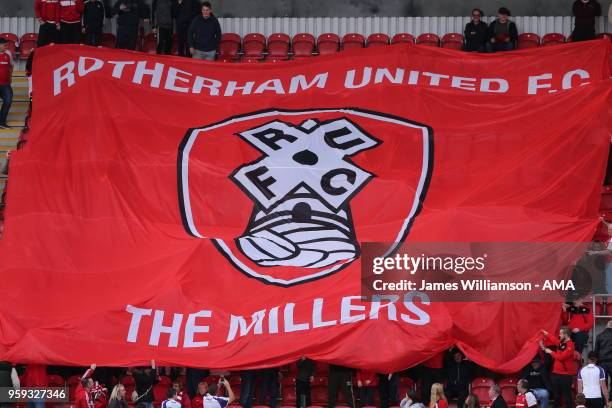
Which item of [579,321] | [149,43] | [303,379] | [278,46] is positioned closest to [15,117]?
[149,43]

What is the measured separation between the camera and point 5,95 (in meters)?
25.5

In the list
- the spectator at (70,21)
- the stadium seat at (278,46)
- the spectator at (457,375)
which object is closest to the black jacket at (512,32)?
the stadium seat at (278,46)

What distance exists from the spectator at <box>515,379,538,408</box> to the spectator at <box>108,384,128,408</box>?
5188 millimetres

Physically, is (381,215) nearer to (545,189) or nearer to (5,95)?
(545,189)

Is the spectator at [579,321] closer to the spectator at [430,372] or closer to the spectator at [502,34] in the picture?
the spectator at [430,372]

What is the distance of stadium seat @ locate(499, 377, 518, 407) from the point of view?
68.1ft

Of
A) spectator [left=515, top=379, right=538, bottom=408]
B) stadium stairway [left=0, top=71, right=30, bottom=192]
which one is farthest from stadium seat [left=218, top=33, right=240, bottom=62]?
spectator [left=515, top=379, right=538, bottom=408]

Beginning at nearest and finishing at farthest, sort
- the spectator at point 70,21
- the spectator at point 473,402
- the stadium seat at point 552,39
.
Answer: the spectator at point 473,402 < the spectator at point 70,21 < the stadium seat at point 552,39

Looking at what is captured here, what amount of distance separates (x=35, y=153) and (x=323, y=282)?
198 inches

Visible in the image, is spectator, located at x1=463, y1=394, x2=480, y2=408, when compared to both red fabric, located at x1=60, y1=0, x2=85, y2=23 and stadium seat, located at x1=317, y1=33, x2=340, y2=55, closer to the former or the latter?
stadium seat, located at x1=317, y1=33, x2=340, y2=55

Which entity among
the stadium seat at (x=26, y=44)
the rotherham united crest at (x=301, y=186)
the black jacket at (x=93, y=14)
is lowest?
the rotherham united crest at (x=301, y=186)

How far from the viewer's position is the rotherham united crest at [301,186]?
863 inches

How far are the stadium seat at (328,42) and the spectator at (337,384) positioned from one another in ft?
27.3

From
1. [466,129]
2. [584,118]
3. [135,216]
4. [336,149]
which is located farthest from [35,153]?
[584,118]
